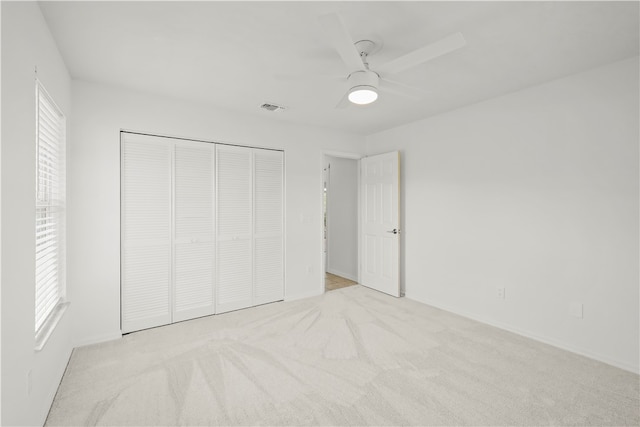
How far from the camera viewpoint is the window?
195 cm

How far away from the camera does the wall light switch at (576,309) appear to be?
9.00 ft

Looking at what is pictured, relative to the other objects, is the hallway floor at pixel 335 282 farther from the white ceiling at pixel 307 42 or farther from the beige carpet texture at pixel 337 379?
the white ceiling at pixel 307 42

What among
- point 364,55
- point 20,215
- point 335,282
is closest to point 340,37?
point 364,55

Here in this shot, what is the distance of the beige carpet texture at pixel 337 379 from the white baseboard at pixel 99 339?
0.22 ft

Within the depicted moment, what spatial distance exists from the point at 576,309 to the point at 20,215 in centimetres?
410

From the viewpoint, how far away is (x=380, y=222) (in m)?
4.63

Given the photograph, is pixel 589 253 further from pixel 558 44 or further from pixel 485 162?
pixel 558 44

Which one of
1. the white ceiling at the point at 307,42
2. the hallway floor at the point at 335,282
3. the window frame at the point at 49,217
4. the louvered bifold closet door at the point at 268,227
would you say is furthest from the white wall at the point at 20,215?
the hallway floor at the point at 335,282

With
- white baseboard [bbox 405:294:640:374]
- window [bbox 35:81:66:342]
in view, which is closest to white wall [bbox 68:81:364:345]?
window [bbox 35:81:66:342]

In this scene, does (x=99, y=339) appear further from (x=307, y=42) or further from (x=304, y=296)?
(x=307, y=42)

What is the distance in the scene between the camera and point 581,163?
274 cm

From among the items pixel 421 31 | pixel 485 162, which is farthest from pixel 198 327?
pixel 485 162

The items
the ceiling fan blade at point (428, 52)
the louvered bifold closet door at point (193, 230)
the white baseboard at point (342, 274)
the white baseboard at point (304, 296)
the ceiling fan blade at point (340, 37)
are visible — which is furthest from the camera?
the white baseboard at point (342, 274)

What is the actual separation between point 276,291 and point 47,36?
10.8 feet
